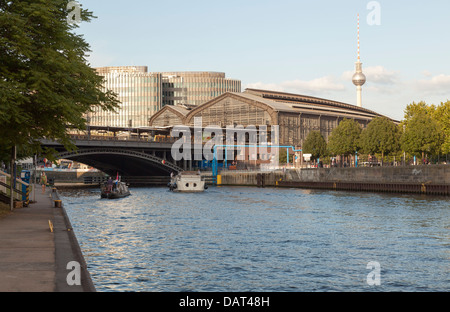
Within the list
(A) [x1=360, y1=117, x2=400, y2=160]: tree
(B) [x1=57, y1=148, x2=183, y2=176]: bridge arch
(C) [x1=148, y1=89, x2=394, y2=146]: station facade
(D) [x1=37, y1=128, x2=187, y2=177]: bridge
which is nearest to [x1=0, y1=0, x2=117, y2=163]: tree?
(D) [x1=37, y1=128, x2=187, y2=177]: bridge

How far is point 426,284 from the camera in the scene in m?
22.6

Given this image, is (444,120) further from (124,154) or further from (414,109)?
(124,154)

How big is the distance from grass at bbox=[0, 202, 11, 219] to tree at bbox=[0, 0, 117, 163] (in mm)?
4247

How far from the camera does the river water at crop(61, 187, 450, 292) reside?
2292 cm

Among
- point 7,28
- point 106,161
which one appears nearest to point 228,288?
point 7,28

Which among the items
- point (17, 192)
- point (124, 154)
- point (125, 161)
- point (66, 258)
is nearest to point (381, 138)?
point (124, 154)

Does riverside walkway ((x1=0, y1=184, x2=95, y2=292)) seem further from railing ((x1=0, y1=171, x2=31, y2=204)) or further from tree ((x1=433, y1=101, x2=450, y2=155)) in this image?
tree ((x1=433, y1=101, x2=450, y2=155))

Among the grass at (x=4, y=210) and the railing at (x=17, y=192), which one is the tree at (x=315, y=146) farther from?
the grass at (x=4, y=210)

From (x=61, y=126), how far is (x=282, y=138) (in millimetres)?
146889

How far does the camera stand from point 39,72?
103ft

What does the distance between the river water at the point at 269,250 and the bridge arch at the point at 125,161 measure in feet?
233

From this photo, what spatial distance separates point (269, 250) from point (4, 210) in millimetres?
17446

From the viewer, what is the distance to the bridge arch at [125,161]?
126 metres
